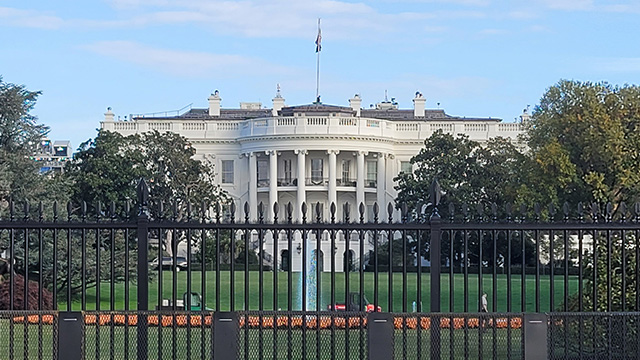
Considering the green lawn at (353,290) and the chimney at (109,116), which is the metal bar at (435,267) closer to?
the green lawn at (353,290)

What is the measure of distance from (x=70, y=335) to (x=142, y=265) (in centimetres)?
106

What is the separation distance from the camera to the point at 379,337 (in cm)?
894

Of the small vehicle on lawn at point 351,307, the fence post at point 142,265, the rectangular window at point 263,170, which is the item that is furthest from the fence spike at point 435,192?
the rectangular window at point 263,170

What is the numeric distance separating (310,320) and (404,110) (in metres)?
70.2

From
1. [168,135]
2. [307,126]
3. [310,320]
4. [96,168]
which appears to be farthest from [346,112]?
[310,320]

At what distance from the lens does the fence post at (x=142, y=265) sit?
963 cm

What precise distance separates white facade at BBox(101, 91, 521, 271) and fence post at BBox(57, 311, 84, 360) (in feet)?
182

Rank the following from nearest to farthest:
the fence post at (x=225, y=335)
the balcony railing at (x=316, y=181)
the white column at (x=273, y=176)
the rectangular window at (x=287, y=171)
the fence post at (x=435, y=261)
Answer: the fence post at (x=225, y=335) → the fence post at (x=435, y=261) → the white column at (x=273, y=176) → the balcony railing at (x=316, y=181) → the rectangular window at (x=287, y=171)

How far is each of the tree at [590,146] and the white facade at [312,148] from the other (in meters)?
27.4

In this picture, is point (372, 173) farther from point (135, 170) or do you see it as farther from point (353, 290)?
point (353, 290)

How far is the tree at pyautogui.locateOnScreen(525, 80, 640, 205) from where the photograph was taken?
35.8 meters

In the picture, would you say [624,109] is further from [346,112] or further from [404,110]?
[404,110]

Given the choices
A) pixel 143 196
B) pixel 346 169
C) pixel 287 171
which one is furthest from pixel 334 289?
pixel 346 169

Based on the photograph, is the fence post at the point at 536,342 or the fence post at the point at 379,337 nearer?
the fence post at the point at 379,337
